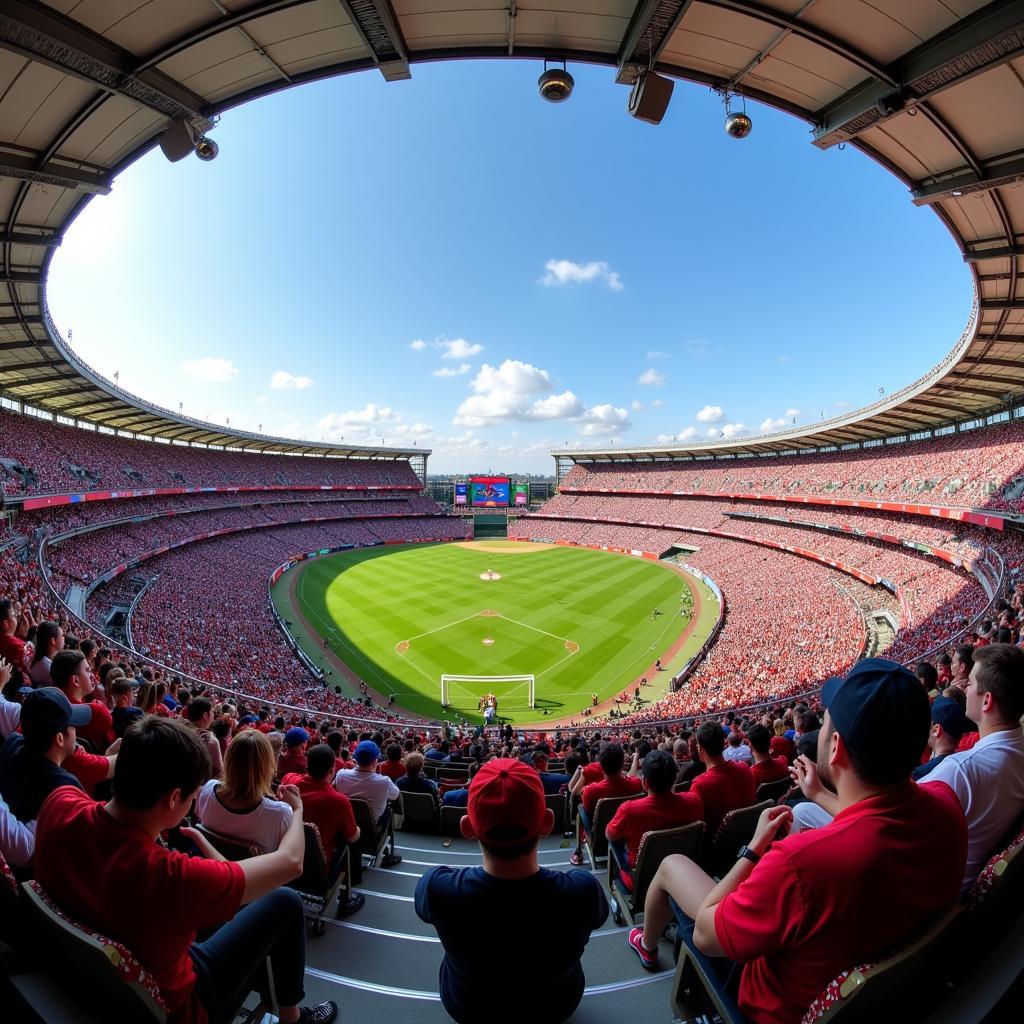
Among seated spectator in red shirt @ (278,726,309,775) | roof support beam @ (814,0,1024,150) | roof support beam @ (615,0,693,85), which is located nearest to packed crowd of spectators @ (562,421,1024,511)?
roof support beam @ (814,0,1024,150)

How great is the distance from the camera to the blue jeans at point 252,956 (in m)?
2.44

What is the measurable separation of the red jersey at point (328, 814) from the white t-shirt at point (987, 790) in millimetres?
4259

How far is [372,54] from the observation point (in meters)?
7.04

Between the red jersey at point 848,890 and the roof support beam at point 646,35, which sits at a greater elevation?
the roof support beam at point 646,35

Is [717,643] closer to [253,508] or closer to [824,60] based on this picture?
[824,60]

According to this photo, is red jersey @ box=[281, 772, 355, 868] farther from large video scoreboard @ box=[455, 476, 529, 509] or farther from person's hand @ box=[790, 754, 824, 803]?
large video scoreboard @ box=[455, 476, 529, 509]

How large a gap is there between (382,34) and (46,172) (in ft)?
23.9

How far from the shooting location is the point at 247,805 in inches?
133

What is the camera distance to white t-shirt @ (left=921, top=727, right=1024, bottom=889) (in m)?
2.70

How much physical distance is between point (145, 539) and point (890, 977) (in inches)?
1797

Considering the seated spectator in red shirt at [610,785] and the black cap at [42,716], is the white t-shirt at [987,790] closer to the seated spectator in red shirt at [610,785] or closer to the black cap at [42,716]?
the seated spectator in red shirt at [610,785]

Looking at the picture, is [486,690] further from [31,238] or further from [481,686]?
[31,238]

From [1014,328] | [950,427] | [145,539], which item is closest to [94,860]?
[1014,328]

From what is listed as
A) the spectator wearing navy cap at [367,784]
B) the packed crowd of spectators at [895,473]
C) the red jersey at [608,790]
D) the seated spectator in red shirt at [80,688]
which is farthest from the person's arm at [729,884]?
the packed crowd of spectators at [895,473]
